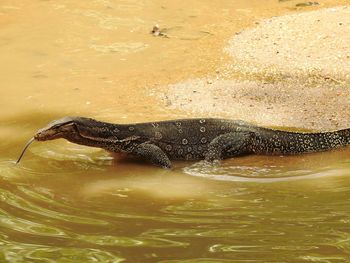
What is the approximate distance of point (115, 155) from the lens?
7.34 metres

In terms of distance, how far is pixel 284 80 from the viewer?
970 cm

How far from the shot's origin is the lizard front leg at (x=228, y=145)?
7.17m

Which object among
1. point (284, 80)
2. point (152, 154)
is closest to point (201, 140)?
point (152, 154)

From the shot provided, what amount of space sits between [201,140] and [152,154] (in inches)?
22.2

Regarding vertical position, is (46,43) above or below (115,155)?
above

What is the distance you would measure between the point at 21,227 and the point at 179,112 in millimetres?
3784

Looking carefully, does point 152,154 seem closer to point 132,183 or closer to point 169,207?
point 132,183

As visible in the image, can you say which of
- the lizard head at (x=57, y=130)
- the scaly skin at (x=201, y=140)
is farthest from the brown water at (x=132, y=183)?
the lizard head at (x=57, y=130)

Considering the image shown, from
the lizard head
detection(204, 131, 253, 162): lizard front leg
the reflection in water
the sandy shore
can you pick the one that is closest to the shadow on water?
the reflection in water

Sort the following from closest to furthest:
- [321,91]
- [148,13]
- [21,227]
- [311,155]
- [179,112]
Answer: [21,227] → [311,155] → [179,112] → [321,91] → [148,13]

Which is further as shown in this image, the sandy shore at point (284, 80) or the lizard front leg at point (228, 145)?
the sandy shore at point (284, 80)

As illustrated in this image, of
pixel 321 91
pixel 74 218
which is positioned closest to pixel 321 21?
pixel 321 91

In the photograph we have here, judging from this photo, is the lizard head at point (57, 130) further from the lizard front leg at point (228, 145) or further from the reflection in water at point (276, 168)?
the lizard front leg at point (228, 145)

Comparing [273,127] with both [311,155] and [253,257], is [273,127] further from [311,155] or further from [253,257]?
[253,257]
